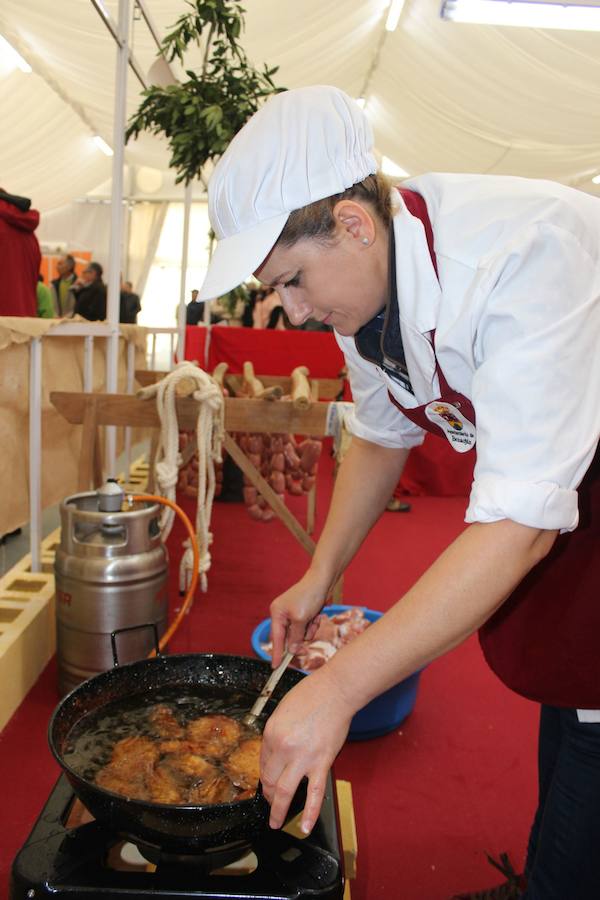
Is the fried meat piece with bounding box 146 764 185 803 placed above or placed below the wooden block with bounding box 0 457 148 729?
above

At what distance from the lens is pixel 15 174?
32.9ft

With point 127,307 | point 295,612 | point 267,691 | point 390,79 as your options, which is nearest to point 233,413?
point 295,612

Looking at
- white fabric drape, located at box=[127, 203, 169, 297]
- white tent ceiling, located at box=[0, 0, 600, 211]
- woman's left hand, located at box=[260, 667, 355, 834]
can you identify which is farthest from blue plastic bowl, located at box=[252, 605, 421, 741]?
white fabric drape, located at box=[127, 203, 169, 297]

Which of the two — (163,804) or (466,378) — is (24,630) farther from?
(466,378)

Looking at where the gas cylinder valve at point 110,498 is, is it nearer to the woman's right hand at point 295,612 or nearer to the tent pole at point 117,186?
the tent pole at point 117,186

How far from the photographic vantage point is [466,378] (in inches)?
41.6

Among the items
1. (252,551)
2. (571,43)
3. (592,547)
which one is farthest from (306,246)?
(571,43)

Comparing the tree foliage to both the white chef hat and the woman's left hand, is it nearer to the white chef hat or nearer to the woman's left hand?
the white chef hat

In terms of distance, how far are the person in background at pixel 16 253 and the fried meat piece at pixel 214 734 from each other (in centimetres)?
299

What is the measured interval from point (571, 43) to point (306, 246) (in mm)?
5776

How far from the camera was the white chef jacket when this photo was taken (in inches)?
33.3

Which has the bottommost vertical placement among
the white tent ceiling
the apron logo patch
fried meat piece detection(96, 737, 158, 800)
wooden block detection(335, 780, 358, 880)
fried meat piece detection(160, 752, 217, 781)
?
wooden block detection(335, 780, 358, 880)

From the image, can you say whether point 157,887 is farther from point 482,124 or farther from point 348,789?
point 482,124

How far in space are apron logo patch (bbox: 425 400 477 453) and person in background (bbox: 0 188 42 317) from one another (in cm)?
304
